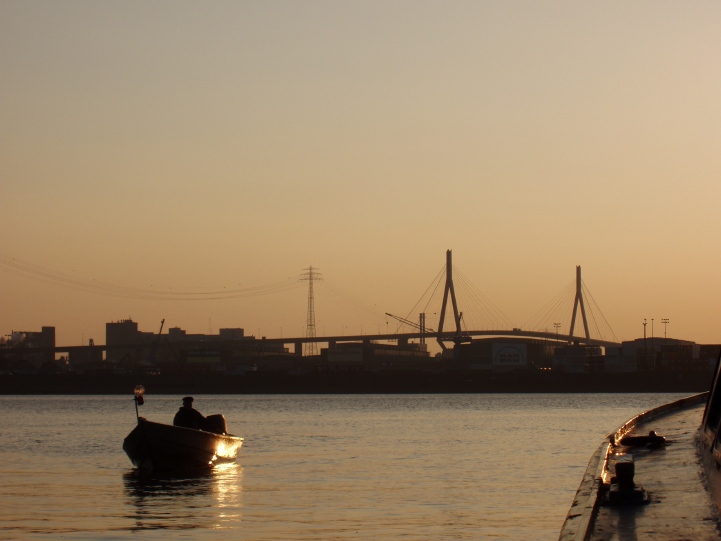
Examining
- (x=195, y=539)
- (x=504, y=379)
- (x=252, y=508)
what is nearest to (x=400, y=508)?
(x=252, y=508)

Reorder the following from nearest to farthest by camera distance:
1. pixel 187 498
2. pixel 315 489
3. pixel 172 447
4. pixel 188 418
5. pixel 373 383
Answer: pixel 187 498 → pixel 315 489 → pixel 172 447 → pixel 188 418 → pixel 373 383

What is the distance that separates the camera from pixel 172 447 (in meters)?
27.4

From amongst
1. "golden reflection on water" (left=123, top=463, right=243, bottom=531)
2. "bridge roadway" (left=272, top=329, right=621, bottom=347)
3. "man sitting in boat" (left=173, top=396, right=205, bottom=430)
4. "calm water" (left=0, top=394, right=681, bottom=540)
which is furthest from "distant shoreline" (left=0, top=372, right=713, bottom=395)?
"golden reflection on water" (left=123, top=463, right=243, bottom=531)

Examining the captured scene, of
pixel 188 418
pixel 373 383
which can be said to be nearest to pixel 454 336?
pixel 373 383

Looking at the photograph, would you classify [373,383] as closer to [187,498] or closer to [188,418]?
[188,418]

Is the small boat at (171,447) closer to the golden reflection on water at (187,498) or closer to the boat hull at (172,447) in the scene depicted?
the boat hull at (172,447)

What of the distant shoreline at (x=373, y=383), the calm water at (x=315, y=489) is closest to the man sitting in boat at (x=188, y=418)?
the calm water at (x=315, y=489)

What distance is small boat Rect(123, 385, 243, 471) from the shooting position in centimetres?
2738

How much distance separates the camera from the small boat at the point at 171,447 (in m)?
27.4

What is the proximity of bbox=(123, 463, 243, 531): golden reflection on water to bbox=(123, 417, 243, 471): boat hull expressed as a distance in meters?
0.28

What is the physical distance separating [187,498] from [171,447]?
5.55m

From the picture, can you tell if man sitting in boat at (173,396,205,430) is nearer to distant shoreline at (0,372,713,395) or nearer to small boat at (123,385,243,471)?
small boat at (123,385,243,471)

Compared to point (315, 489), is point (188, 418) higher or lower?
higher

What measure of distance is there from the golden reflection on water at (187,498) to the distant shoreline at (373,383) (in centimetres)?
11135
